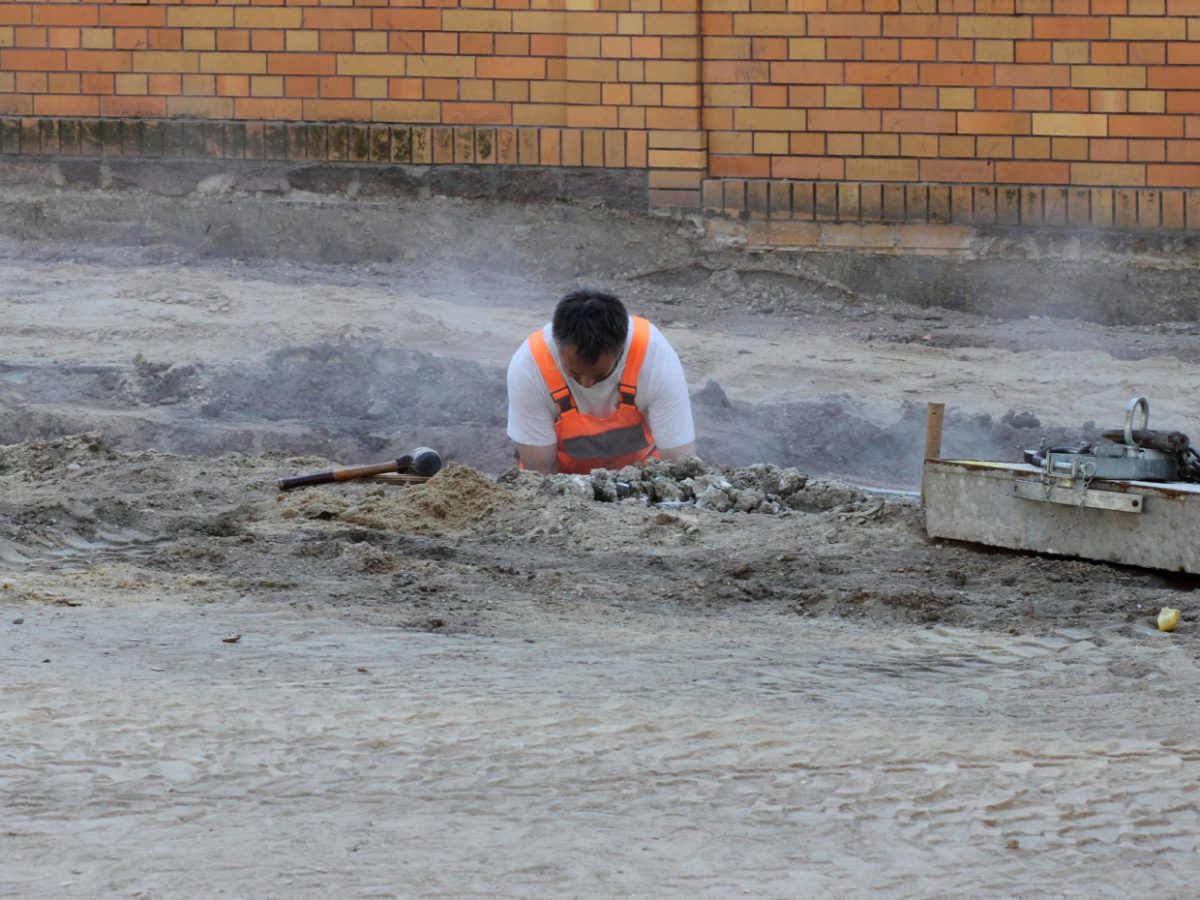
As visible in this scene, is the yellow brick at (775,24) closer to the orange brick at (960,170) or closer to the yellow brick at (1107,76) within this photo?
the orange brick at (960,170)

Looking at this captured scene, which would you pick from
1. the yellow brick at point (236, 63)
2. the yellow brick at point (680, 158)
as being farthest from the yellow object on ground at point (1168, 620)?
the yellow brick at point (236, 63)

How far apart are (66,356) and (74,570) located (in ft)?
12.1

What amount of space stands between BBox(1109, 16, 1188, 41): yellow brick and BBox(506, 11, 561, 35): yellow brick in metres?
2.99

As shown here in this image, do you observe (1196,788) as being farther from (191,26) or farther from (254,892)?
(191,26)

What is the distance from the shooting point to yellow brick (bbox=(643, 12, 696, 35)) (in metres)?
9.11

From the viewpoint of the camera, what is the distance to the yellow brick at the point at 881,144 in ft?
29.9

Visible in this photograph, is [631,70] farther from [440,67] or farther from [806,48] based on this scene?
[440,67]

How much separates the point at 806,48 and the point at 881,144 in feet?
2.20

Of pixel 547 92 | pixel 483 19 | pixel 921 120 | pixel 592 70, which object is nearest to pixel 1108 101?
pixel 921 120

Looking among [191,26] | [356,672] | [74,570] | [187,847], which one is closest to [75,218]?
[191,26]

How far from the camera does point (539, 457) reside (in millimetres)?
6512

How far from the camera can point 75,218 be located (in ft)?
31.8

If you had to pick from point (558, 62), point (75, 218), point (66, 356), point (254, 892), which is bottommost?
point (254, 892)

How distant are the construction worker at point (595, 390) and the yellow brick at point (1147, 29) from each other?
398 centimetres
